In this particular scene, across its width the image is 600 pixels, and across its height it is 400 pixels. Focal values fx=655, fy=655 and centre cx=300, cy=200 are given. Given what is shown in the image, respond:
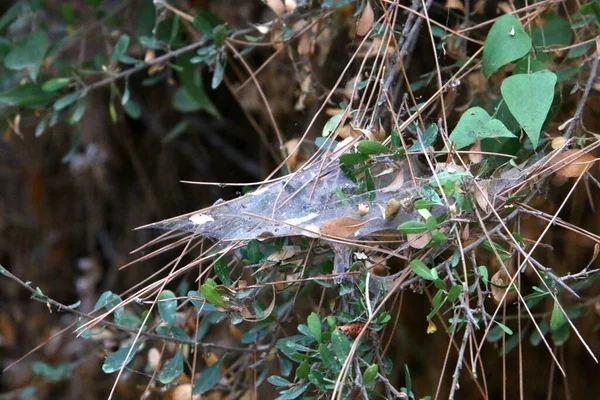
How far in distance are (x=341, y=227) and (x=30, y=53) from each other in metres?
0.81

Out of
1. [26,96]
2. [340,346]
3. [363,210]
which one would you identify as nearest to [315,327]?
[340,346]

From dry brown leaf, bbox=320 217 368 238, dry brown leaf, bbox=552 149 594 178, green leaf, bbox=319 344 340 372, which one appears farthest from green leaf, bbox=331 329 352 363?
dry brown leaf, bbox=552 149 594 178

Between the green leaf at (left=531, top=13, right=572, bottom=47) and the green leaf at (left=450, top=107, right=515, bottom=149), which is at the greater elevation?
the green leaf at (left=531, top=13, right=572, bottom=47)

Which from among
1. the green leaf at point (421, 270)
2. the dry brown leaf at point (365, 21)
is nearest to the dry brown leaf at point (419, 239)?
the green leaf at point (421, 270)

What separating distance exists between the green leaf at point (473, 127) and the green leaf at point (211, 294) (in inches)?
12.6

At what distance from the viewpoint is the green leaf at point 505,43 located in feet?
2.68

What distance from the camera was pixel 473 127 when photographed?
2.45 feet

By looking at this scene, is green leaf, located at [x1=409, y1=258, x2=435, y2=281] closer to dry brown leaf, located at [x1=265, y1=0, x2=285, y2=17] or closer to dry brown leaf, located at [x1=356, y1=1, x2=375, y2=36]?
dry brown leaf, located at [x1=356, y1=1, x2=375, y2=36]

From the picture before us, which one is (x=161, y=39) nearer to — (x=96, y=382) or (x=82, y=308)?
(x=82, y=308)

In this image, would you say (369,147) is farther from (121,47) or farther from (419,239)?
(121,47)

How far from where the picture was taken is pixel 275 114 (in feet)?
4.68

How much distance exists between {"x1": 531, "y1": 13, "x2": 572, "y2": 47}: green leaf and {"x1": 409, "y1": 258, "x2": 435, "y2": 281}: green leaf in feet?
1.41

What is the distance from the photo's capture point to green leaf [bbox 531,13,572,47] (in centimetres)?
94

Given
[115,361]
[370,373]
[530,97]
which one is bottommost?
[115,361]
